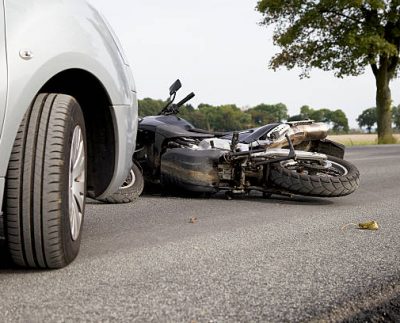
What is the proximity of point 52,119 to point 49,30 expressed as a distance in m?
0.38

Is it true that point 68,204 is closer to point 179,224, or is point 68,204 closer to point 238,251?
point 238,251

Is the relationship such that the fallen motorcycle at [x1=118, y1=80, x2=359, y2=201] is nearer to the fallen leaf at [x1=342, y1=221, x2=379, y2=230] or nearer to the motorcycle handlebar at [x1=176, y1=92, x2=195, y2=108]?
the motorcycle handlebar at [x1=176, y1=92, x2=195, y2=108]

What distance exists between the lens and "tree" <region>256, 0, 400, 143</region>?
25.7 meters

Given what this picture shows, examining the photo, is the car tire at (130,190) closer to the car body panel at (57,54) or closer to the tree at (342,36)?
the car body panel at (57,54)

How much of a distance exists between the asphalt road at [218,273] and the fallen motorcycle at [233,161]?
0.77m

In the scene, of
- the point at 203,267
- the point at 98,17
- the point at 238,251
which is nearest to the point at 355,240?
the point at 238,251

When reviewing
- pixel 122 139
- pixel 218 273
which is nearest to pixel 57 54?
pixel 122 139

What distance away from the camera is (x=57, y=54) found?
9.06 ft

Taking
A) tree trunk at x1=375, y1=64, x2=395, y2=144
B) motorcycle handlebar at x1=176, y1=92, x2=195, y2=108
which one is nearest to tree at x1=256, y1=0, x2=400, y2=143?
tree trunk at x1=375, y1=64, x2=395, y2=144

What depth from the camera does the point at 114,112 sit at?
3.35 m

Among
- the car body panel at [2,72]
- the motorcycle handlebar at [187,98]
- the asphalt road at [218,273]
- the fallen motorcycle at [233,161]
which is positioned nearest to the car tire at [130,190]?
the fallen motorcycle at [233,161]

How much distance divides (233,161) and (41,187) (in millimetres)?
3223

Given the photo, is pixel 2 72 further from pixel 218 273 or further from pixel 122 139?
pixel 218 273

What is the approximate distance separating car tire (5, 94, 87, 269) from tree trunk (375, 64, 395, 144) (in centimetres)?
2508
